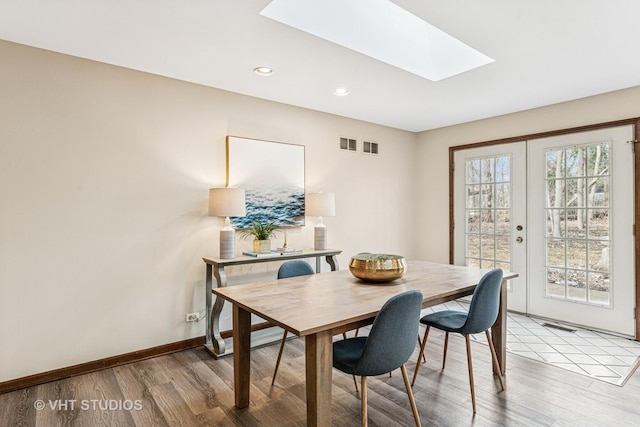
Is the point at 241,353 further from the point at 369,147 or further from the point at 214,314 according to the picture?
the point at 369,147

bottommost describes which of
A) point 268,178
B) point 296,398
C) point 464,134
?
point 296,398

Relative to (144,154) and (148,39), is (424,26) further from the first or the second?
(144,154)

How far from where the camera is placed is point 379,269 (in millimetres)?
2330

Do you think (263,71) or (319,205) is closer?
(263,71)

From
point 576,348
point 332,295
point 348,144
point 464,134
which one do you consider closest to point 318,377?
point 332,295

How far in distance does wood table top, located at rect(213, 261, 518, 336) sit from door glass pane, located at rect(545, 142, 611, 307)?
175cm

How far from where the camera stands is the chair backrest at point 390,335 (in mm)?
1716

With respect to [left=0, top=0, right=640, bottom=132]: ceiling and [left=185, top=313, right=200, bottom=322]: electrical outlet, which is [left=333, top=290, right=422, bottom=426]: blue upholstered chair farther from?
[left=185, top=313, right=200, bottom=322]: electrical outlet

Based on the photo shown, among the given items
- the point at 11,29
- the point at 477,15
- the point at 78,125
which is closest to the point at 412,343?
the point at 477,15

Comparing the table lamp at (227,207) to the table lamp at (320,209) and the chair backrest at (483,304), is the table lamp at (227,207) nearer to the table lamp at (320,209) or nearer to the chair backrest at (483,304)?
the table lamp at (320,209)

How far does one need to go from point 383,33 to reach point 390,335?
7.05 ft

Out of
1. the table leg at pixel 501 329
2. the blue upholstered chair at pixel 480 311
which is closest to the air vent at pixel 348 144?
the table leg at pixel 501 329

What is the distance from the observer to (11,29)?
2.28 m

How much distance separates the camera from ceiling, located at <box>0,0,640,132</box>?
2051 millimetres
